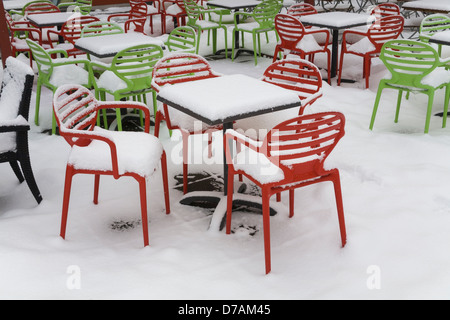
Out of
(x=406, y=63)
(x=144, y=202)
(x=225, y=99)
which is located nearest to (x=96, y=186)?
(x=144, y=202)

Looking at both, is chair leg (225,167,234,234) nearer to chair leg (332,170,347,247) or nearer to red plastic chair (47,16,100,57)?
chair leg (332,170,347,247)

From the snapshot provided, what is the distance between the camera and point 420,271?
8.59ft

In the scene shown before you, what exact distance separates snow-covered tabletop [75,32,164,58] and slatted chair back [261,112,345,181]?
2.37m

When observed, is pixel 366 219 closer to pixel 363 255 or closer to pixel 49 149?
pixel 363 255

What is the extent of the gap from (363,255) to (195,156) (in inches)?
71.3

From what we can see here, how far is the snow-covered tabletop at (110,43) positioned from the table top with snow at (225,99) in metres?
1.56

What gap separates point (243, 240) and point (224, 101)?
2.63 ft

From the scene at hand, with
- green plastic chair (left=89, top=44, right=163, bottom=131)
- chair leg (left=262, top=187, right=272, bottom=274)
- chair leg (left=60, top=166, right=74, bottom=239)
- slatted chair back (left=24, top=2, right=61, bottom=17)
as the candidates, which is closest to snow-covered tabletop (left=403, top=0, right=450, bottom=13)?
green plastic chair (left=89, top=44, right=163, bottom=131)

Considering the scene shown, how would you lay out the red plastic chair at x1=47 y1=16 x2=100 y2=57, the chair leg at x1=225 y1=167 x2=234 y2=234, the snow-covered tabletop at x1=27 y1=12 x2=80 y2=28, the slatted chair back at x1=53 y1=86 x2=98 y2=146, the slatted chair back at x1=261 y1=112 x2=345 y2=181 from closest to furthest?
the slatted chair back at x1=261 y1=112 x2=345 y2=181 < the slatted chair back at x1=53 y1=86 x2=98 y2=146 < the chair leg at x1=225 y1=167 x2=234 y2=234 < the red plastic chair at x1=47 y1=16 x2=100 y2=57 < the snow-covered tabletop at x1=27 y1=12 x2=80 y2=28

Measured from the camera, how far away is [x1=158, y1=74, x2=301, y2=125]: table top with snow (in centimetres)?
281

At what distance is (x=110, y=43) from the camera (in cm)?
480

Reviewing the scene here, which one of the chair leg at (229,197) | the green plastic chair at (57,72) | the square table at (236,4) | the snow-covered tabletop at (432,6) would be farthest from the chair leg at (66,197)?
the snow-covered tabletop at (432,6)

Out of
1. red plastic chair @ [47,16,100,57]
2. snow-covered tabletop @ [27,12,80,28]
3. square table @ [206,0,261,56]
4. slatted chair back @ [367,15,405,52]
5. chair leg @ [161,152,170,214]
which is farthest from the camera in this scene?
square table @ [206,0,261,56]

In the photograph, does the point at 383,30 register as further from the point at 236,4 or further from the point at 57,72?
the point at 57,72
